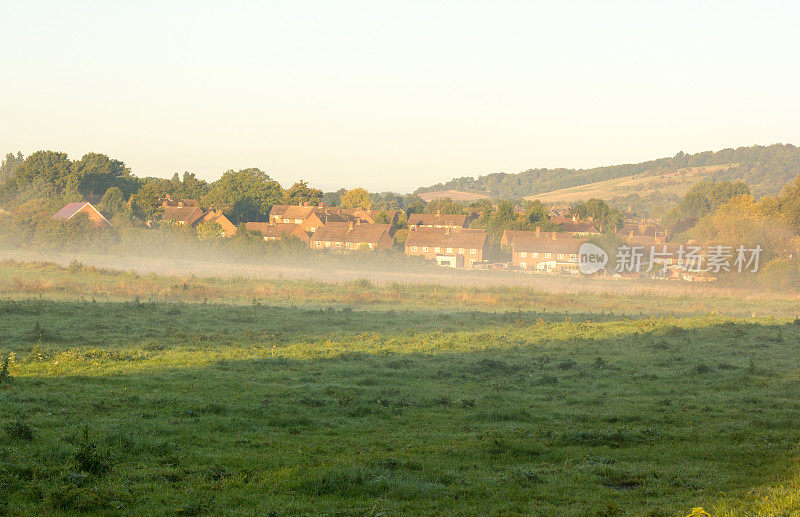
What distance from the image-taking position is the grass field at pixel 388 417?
31.8ft

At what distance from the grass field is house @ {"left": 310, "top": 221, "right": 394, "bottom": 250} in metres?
78.4

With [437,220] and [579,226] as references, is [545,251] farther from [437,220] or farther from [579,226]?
[437,220]

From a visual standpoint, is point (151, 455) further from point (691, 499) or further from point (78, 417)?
point (691, 499)

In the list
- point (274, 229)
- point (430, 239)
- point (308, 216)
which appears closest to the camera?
point (430, 239)

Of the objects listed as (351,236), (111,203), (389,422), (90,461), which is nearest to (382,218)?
(351,236)

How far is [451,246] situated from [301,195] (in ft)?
163

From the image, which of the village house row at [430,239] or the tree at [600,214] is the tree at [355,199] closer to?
the village house row at [430,239]

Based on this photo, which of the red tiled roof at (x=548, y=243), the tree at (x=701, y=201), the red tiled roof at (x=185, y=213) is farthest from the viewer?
the tree at (x=701, y=201)

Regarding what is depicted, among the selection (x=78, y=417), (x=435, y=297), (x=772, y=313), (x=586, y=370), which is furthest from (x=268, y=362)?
(x=772, y=313)

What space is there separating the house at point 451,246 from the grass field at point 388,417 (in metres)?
76.6

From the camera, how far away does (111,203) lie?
119m

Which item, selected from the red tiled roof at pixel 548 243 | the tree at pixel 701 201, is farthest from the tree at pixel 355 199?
the tree at pixel 701 201

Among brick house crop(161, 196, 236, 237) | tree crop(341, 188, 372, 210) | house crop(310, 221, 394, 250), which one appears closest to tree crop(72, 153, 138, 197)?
brick house crop(161, 196, 236, 237)

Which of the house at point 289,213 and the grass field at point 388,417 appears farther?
the house at point 289,213
